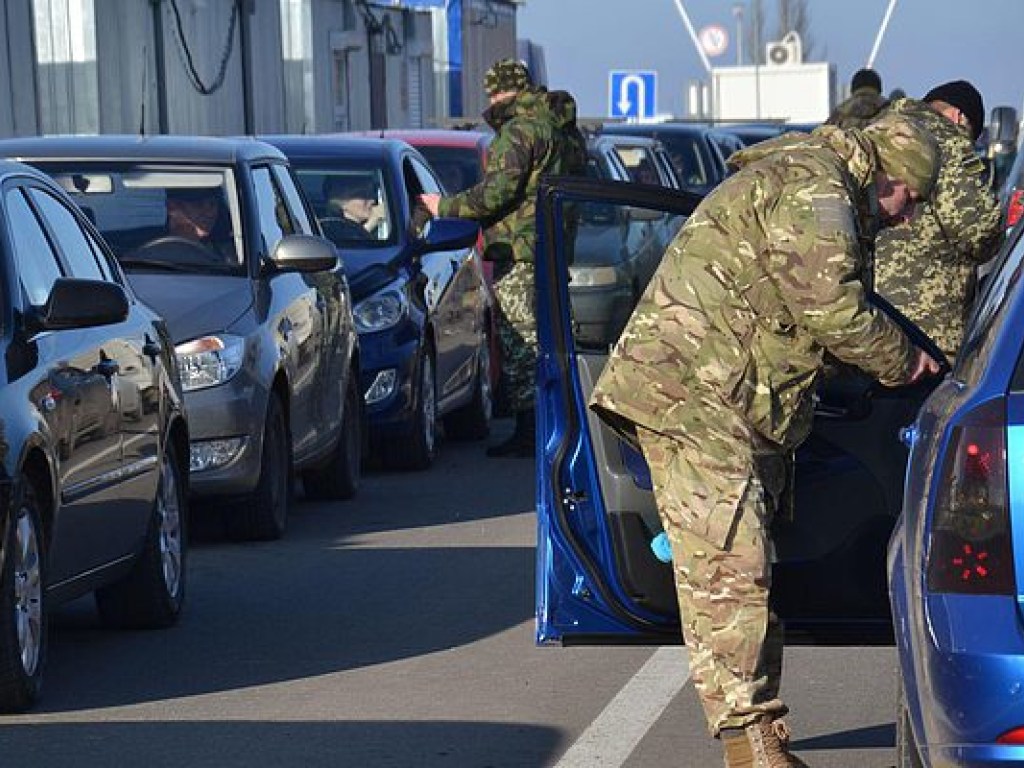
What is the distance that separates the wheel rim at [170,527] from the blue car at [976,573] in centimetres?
462

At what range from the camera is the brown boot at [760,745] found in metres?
Result: 6.71

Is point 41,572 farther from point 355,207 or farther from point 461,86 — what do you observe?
point 461,86

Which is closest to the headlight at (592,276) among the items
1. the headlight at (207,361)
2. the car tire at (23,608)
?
the car tire at (23,608)

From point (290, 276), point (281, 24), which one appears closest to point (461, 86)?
point (281, 24)

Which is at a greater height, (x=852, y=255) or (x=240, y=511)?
(x=852, y=255)

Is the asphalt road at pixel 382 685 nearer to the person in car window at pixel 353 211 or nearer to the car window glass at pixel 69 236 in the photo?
the car window glass at pixel 69 236

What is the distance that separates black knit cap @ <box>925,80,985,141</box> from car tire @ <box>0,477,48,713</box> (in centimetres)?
522

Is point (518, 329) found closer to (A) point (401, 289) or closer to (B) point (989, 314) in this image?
(A) point (401, 289)

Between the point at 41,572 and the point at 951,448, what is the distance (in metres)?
3.72

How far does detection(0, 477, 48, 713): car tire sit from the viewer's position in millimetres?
7746

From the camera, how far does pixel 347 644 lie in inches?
366

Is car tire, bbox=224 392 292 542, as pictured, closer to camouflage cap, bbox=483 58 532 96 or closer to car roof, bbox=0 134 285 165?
car roof, bbox=0 134 285 165

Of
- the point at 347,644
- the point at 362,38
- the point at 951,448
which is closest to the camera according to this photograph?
the point at 951,448

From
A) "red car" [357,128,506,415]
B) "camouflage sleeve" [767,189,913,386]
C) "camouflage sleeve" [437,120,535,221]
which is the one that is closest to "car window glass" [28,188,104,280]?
"camouflage sleeve" [767,189,913,386]
